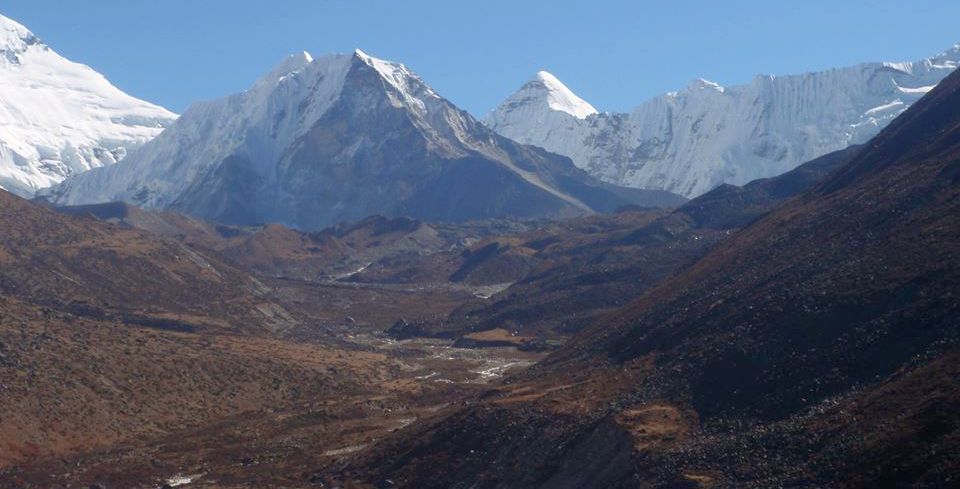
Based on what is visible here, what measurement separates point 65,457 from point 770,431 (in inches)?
2180

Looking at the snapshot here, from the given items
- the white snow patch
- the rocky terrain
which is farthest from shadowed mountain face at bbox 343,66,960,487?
the white snow patch

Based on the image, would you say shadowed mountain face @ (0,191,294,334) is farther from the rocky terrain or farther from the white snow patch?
the white snow patch

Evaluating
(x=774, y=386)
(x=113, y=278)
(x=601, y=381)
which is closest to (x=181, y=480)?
(x=601, y=381)

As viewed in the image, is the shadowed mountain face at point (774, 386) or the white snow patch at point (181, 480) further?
the white snow patch at point (181, 480)

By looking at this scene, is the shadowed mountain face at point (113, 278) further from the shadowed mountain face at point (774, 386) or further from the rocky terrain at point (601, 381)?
the shadowed mountain face at point (774, 386)

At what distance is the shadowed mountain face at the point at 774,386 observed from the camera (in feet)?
193

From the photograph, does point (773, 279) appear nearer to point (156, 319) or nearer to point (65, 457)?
point (65, 457)

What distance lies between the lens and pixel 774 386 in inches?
2805

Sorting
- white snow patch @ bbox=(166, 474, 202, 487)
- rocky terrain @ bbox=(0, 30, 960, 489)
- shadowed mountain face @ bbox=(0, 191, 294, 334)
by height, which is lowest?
white snow patch @ bbox=(166, 474, 202, 487)

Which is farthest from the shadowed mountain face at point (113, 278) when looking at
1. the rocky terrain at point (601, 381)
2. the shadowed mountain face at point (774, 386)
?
the shadowed mountain face at point (774, 386)

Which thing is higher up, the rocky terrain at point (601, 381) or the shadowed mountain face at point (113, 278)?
the shadowed mountain face at point (113, 278)

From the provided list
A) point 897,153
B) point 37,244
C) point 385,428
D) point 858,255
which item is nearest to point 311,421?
point 385,428

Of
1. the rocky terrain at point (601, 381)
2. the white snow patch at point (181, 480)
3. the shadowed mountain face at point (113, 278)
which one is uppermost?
the shadowed mountain face at point (113, 278)

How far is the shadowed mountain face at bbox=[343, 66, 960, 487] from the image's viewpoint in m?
58.9
